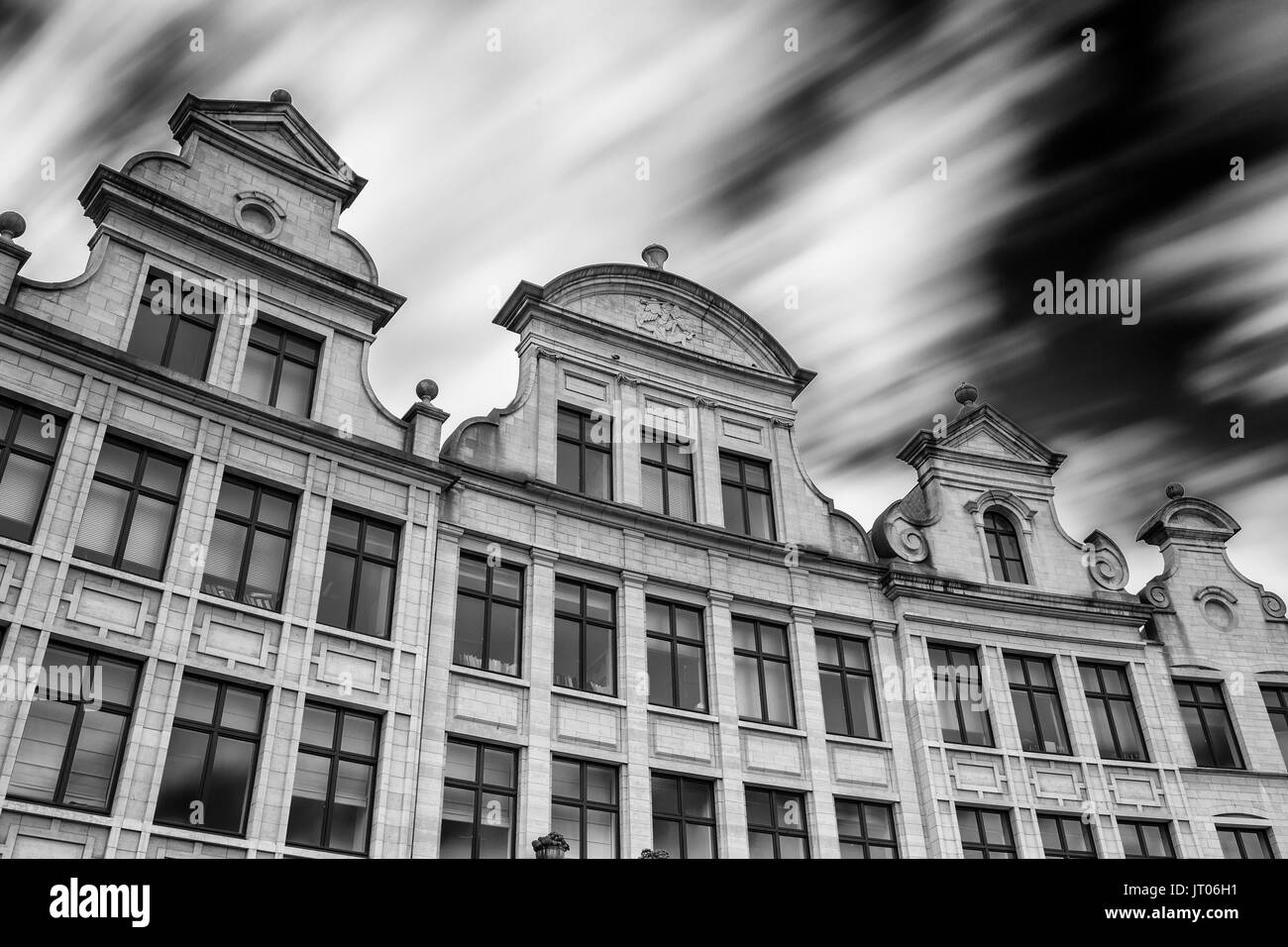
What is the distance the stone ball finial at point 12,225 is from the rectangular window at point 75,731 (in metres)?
6.47

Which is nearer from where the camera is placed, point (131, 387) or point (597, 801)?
point (131, 387)

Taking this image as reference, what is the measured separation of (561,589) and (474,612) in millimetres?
1784

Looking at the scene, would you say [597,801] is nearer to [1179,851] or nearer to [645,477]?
[645,477]

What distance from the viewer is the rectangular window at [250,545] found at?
1752cm

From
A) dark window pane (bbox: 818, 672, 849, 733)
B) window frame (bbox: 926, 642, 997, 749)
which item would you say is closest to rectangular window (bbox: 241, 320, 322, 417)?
dark window pane (bbox: 818, 672, 849, 733)

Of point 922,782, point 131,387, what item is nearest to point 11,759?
point 131,387

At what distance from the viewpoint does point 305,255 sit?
66.3ft

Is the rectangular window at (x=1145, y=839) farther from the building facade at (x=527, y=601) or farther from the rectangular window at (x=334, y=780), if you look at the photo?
the rectangular window at (x=334, y=780)

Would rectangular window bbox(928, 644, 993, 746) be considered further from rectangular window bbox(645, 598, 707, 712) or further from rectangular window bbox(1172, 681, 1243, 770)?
rectangular window bbox(645, 598, 707, 712)

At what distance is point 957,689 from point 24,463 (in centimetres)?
1690

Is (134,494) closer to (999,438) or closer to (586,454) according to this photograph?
(586,454)

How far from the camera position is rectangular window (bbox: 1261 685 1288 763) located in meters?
25.3

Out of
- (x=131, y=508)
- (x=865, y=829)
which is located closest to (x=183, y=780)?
(x=131, y=508)

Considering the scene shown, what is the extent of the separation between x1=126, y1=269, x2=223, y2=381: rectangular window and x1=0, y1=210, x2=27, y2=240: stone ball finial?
1.86 m
